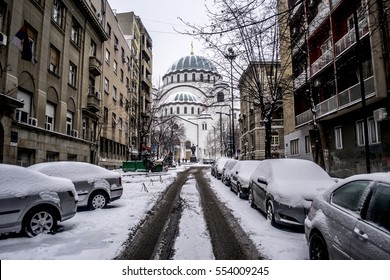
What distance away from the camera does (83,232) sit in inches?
199

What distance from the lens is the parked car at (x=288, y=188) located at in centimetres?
519

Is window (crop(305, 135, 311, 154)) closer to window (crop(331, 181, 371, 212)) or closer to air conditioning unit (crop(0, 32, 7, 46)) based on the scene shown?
window (crop(331, 181, 371, 212))

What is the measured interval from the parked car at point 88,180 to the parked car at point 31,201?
170cm

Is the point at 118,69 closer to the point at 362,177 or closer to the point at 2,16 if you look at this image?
the point at 2,16

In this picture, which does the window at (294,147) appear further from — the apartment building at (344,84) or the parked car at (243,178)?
the parked car at (243,178)

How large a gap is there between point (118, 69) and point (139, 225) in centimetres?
1269

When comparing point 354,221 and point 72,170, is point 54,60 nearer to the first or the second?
point 72,170

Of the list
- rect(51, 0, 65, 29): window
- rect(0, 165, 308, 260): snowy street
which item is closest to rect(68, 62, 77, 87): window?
rect(51, 0, 65, 29): window

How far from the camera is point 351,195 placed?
9.89 ft

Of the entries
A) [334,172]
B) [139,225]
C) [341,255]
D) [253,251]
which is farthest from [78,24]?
[334,172]

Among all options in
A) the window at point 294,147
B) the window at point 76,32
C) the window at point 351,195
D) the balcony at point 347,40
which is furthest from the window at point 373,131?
the window at point 76,32

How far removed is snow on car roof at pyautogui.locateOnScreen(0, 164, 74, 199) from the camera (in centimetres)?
465

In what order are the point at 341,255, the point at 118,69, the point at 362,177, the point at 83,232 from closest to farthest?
the point at 341,255 < the point at 362,177 < the point at 83,232 < the point at 118,69
